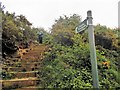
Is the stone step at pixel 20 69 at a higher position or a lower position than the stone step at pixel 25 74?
higher

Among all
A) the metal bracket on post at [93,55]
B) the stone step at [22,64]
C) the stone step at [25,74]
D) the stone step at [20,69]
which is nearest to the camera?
the metal bracket on post at [93,55]

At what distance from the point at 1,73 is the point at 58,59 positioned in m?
1.64

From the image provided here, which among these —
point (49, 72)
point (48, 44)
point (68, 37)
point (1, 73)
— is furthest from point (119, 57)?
point (1, 73)

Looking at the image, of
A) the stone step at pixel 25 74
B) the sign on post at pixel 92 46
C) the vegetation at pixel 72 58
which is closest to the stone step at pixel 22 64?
the vegetation at pixel 72 58

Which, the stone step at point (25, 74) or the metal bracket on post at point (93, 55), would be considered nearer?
the metal bracket on post at point (93, 55)

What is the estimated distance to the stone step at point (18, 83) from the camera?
6.41 meters

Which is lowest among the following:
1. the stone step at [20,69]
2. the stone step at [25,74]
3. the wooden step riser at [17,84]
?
the wooden step riser at [17,84]

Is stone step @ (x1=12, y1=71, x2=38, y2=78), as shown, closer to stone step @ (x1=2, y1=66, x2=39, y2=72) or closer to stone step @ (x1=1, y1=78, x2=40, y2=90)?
stone step @ (x1=2, y1=66, x2=39, y2=72)

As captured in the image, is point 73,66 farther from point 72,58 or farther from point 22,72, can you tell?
point 22,72

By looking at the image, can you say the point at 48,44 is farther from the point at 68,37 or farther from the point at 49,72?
the point at 49,72

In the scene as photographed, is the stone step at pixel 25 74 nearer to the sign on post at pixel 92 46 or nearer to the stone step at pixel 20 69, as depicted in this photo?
the stone step at pixel 20 69

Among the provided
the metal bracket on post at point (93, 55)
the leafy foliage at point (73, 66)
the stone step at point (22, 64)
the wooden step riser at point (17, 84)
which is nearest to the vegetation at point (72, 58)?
the leafy foliage at point (73, 66)

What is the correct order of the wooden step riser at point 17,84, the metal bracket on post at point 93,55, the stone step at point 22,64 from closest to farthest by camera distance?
the metal bracket on post at point 93,55 < the wooden step riser at point 17,84 < the stone step at point 22,64

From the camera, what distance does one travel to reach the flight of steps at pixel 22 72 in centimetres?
646
